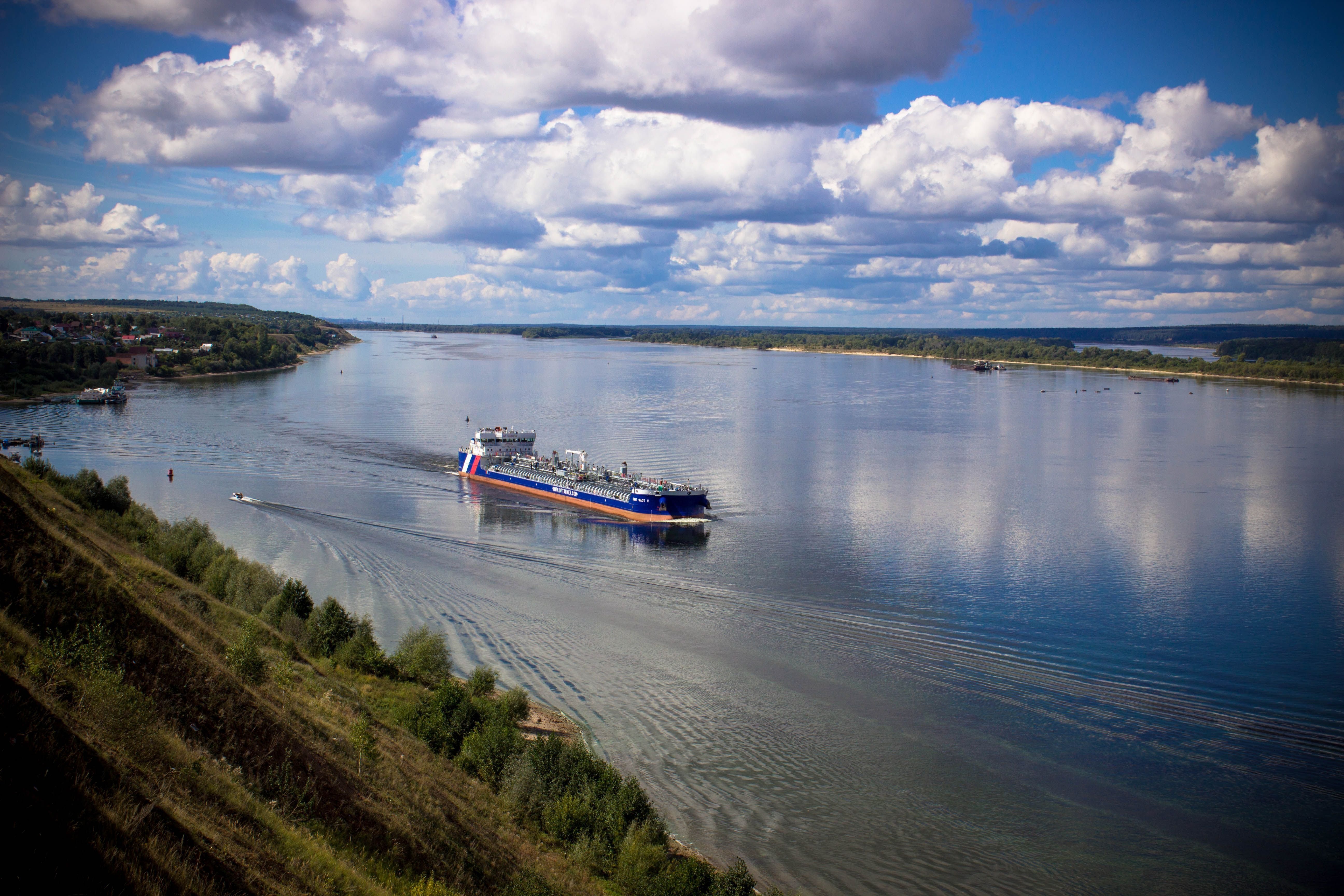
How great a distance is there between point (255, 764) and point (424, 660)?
870 centimetres

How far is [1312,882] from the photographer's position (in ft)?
44.4

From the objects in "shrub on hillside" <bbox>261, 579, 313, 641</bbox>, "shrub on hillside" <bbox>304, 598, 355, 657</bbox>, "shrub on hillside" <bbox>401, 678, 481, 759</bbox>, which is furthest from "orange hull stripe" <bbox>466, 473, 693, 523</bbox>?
"shrub on hillside" <bbox>401, 678, 481, 759</bbox>

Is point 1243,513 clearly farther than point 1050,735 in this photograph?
Yes

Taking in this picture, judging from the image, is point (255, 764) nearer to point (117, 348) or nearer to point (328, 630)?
point (328, 630)

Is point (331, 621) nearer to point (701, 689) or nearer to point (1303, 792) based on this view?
point (701, 689)

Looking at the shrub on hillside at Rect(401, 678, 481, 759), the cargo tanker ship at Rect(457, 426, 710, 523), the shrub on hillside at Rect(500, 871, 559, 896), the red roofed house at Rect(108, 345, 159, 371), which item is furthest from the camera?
the red roofed house at Rect(108, 345, 159, 371)

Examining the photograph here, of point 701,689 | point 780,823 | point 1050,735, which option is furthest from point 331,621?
point 1050,735

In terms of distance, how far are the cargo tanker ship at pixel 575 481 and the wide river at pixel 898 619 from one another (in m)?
1.23

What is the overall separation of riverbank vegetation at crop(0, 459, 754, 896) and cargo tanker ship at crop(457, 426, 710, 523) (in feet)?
58.8

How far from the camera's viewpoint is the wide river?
1487 cm

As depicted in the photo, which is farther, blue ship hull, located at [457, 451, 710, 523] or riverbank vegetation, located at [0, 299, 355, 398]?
riverbank vegetation, located at [0, 299, 355, 398]

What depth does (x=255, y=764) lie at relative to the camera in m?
10.0

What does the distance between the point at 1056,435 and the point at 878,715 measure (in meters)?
47.2

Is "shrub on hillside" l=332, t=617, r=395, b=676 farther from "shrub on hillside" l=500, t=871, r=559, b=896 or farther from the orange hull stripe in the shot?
the orange hull stripe
